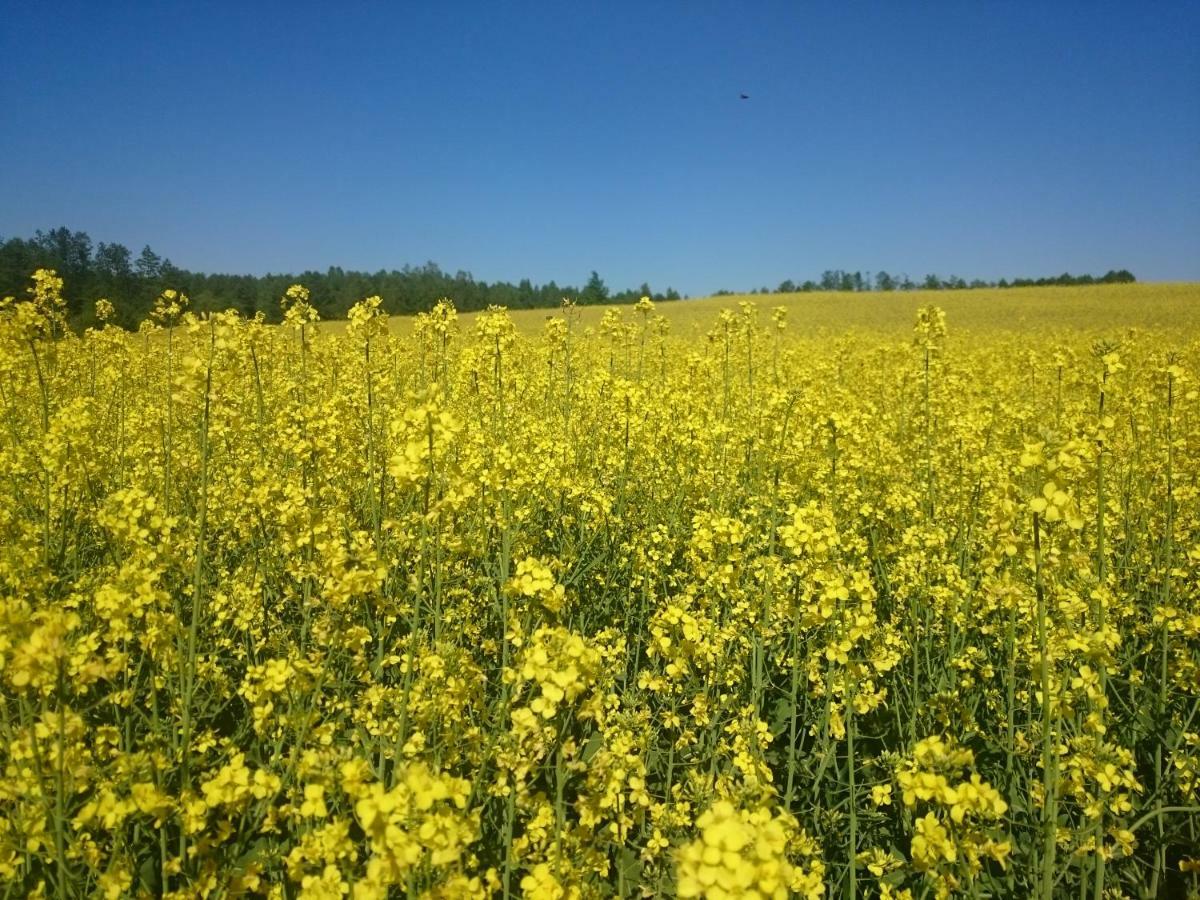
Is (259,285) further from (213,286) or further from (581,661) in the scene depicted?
(581,661)

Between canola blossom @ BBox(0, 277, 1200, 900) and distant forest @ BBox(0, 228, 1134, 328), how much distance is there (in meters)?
1.77

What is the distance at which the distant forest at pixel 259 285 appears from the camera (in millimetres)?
28031

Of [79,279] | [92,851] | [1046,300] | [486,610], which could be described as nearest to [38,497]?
[486,610]

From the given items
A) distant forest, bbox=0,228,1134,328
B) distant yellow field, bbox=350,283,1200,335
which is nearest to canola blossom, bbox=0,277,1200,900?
distant forest, bbox=0,228,1134,328

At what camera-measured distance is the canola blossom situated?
2049 mm

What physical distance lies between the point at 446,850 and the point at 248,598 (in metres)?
2.42

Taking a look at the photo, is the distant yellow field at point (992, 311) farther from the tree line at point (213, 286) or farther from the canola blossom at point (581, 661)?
the canola blossom at point (581, 661)

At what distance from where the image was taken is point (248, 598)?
3539 millimetres

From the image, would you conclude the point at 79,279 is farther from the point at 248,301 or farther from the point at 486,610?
the point at 486,610

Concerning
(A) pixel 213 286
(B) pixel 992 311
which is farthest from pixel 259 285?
(B) pixel 992 311

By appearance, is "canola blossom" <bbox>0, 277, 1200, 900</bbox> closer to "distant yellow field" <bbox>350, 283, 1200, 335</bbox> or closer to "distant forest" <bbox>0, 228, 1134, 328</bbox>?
"distant forest" <bbox>0, 228, 1134, 328</bbox>

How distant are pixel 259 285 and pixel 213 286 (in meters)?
3.62

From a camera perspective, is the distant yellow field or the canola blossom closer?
the canola blossom

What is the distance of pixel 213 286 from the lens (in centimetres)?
3997
